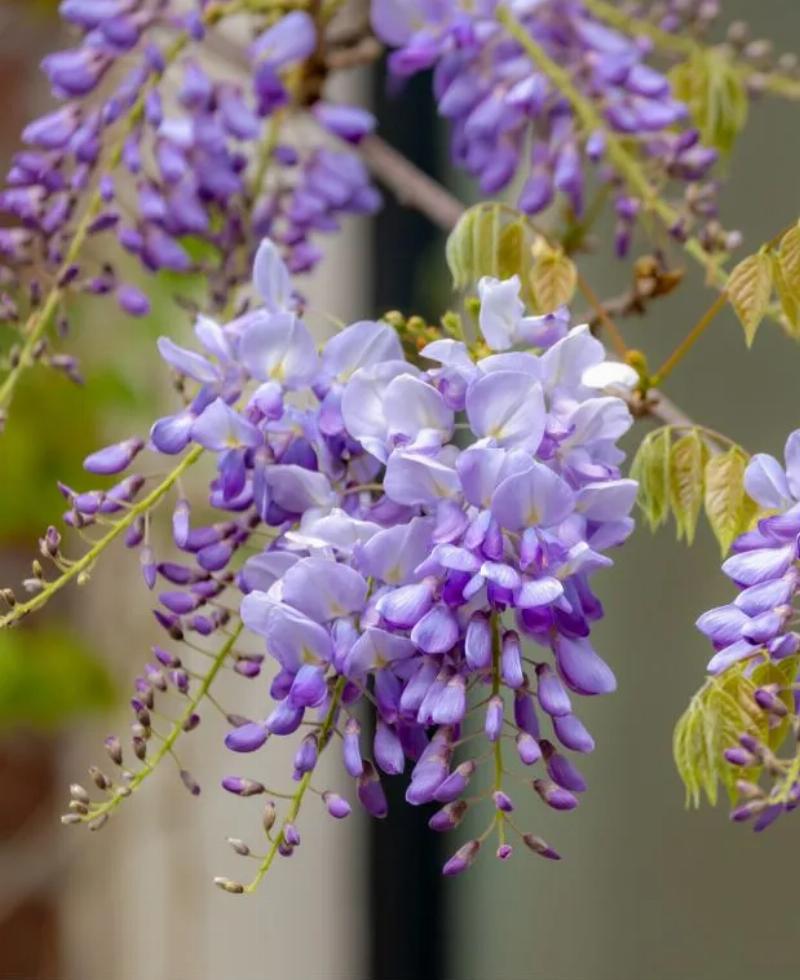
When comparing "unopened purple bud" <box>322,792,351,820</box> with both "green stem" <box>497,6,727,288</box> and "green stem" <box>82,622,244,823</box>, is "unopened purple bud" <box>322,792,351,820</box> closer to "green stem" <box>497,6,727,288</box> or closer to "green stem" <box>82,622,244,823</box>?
"green stem" <box>82,622,244,823</box>

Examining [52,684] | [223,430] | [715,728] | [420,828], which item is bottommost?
[420,828]

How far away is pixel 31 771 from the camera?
1.52 metres

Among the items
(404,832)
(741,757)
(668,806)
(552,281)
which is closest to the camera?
(741,757)

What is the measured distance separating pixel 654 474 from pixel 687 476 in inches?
0.4

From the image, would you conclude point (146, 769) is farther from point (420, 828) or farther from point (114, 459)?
point (420, 828)

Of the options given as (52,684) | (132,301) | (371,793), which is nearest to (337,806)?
(371,793)

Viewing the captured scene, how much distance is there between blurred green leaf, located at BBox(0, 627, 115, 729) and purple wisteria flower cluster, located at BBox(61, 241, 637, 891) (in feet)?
2.46

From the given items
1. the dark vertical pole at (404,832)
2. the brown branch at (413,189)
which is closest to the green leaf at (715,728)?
the brown branch at (413,189)

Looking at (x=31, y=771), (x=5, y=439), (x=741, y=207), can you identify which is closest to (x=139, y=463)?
(x=5, y=439)

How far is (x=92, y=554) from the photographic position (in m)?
0.42

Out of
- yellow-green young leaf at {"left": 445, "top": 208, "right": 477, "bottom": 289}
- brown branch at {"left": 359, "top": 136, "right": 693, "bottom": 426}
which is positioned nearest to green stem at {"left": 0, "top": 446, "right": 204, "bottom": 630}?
yellow-green young leaf at {"left": 445, "top": 208, "right": 477, "bottom": 289}

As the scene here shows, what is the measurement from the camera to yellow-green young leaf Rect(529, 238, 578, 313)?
492 millimetres

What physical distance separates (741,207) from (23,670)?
2.38 ft

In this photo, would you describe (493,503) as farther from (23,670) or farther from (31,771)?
(31,771)
